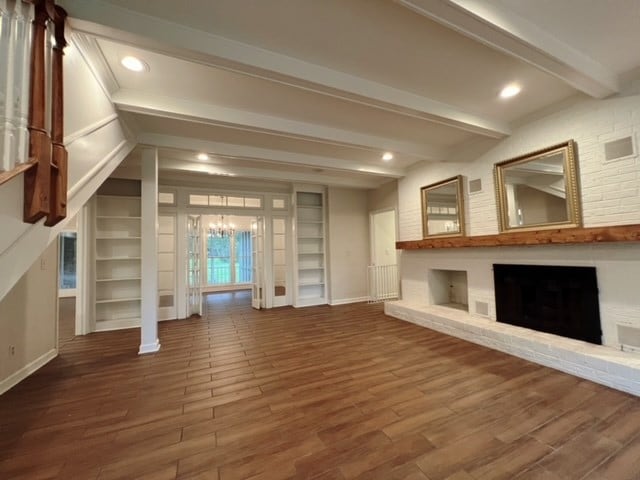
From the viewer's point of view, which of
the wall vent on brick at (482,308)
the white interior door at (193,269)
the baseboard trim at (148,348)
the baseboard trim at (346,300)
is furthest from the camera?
the baseboard trim at (346,300)

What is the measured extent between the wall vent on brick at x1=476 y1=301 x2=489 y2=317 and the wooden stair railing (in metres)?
4.55

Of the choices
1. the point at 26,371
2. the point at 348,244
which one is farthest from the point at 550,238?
the point at 26,371

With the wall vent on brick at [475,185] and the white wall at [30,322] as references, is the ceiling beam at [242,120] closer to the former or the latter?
the wall vent on brick at [475,185]

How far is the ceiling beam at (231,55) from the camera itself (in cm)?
164

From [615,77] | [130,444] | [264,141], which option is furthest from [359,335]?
[615,77]

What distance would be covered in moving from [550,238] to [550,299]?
0.75 metres

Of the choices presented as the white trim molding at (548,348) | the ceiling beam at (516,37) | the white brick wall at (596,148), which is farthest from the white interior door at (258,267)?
the ceiling beam at (516,37)

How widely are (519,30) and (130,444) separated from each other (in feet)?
12.5

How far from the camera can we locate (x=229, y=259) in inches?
361

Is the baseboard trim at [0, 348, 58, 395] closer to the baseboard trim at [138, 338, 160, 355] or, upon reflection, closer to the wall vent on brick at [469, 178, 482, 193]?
the baseboard trim at [138, 338, 160, 355]

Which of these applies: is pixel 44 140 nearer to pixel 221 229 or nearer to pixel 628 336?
pixel 628 336

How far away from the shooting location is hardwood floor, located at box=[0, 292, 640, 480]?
1.53 metres

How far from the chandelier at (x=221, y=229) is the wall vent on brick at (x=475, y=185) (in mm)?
7367

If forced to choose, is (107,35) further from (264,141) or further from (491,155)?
(491,155)
